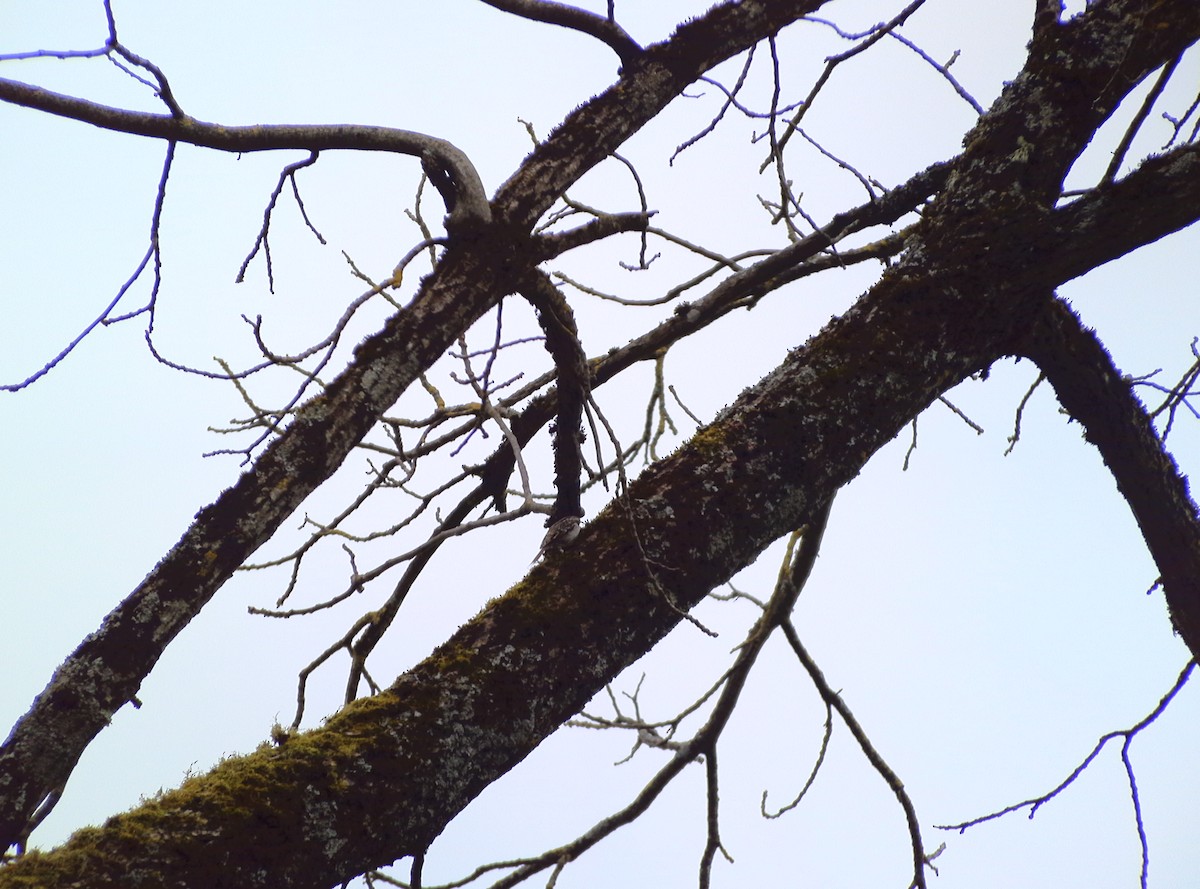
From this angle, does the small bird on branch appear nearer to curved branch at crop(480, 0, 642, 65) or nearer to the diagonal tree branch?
the diagonal tree branch

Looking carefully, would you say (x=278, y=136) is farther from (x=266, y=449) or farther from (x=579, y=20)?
(x=579, y=20)

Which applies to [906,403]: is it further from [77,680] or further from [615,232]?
[77,680]

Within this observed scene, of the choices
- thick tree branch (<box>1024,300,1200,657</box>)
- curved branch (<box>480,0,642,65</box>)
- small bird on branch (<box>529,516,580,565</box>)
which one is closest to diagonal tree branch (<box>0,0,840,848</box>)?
curved branch (<box>480,0,642,65</box>)

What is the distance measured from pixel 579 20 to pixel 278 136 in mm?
820

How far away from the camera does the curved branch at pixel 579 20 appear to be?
80.8 inches

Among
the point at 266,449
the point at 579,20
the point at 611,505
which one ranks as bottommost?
the point at 266,449

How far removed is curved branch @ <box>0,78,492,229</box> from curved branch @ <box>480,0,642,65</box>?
1.67 ft

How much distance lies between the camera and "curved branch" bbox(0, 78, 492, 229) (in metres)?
1.48

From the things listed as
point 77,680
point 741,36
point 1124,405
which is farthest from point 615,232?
point 1124,405

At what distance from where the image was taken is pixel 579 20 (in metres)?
2.09

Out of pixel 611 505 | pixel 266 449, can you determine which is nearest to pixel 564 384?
pixel 611 505

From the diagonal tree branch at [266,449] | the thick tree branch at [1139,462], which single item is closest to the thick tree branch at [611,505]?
the diagonal tree branch at [266,449]

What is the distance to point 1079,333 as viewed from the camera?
96.2 inches

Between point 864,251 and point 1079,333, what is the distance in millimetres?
666
